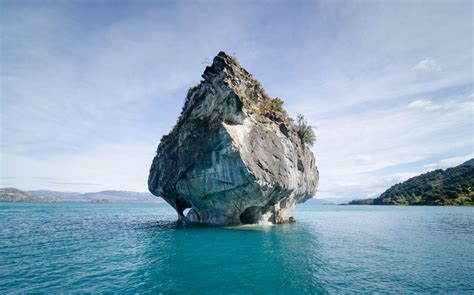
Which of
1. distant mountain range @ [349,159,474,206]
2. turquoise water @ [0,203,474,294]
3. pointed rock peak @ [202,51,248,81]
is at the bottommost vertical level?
turquoise water @ [0,203,474,294]

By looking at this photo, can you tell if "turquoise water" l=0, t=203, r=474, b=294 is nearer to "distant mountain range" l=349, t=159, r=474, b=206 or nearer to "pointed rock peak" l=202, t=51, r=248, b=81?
"pointed rock peak" l=202, t=51, r=248, b=81

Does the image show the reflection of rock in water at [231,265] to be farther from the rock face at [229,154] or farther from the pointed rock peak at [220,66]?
the pointed rock peak at [220,66]

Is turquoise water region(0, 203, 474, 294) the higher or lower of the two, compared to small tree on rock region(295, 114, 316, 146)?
lower

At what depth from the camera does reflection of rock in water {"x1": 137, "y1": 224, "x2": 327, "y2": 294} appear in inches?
535

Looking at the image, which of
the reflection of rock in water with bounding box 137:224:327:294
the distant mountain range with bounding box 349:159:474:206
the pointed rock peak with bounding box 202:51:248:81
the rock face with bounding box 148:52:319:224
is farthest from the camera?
the distant mountain range with bounding box 349:159:474:206

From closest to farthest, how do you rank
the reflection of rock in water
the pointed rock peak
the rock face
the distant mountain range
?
the reflection of rock in water → the rock face → the pointed rock peak → the distant mountain range

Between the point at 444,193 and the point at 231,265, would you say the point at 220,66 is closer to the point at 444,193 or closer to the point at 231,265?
the point at 231,265

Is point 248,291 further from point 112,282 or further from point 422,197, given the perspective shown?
point 422,197

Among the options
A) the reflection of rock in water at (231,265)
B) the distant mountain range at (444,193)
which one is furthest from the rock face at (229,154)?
the distant mountain range at (444,193)

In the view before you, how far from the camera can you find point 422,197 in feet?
429

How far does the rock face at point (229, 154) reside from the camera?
31812mm

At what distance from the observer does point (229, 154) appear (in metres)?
30.9

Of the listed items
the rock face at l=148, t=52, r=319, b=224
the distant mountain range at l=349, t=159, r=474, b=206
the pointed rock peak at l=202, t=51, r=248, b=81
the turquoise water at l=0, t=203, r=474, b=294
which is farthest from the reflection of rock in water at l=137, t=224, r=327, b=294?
the distant mountain range at l=349, t=159, r=474, b=206

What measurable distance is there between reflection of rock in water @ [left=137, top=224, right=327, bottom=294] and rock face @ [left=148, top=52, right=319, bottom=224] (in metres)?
7.68
